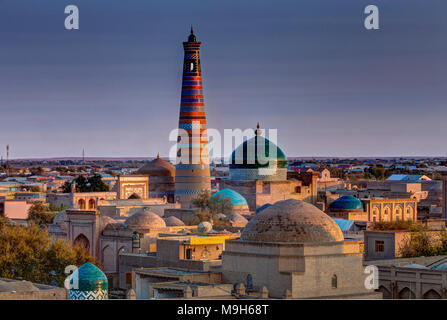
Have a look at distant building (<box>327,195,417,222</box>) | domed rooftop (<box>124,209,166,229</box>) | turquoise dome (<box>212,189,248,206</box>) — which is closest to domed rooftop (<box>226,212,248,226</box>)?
domed rooftop (<box>124,209,166,229</box>)

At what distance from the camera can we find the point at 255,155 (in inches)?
1959

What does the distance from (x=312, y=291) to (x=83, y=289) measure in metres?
5.04

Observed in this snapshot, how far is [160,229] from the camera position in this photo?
34125mm

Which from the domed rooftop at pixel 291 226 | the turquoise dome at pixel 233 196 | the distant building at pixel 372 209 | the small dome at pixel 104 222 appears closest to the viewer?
the domed rooftop at pixel 291 226

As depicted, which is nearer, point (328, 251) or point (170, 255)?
point (328, 251)

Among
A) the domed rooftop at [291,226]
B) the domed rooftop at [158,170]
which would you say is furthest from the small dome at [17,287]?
the domed rooftop at [158,170]

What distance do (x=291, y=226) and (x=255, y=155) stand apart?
91.3ft

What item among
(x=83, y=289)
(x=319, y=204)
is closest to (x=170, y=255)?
(x=83, y=289)

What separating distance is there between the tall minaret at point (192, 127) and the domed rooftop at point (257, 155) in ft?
4.72

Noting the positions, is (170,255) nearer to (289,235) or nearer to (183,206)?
(289,235)

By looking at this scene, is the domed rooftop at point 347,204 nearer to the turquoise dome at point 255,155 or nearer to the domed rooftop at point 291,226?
the turquoise dome at point 255,155

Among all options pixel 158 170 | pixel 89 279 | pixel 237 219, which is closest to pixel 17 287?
pixel 89 279

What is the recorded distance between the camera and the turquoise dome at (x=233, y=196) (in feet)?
149

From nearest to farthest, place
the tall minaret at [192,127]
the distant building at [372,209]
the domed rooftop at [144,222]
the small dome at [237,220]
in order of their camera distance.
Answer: the domed rooftop at [144,222], the small dome at [237,220], the distant building at [372,209], the tall minaret at [192,127]
